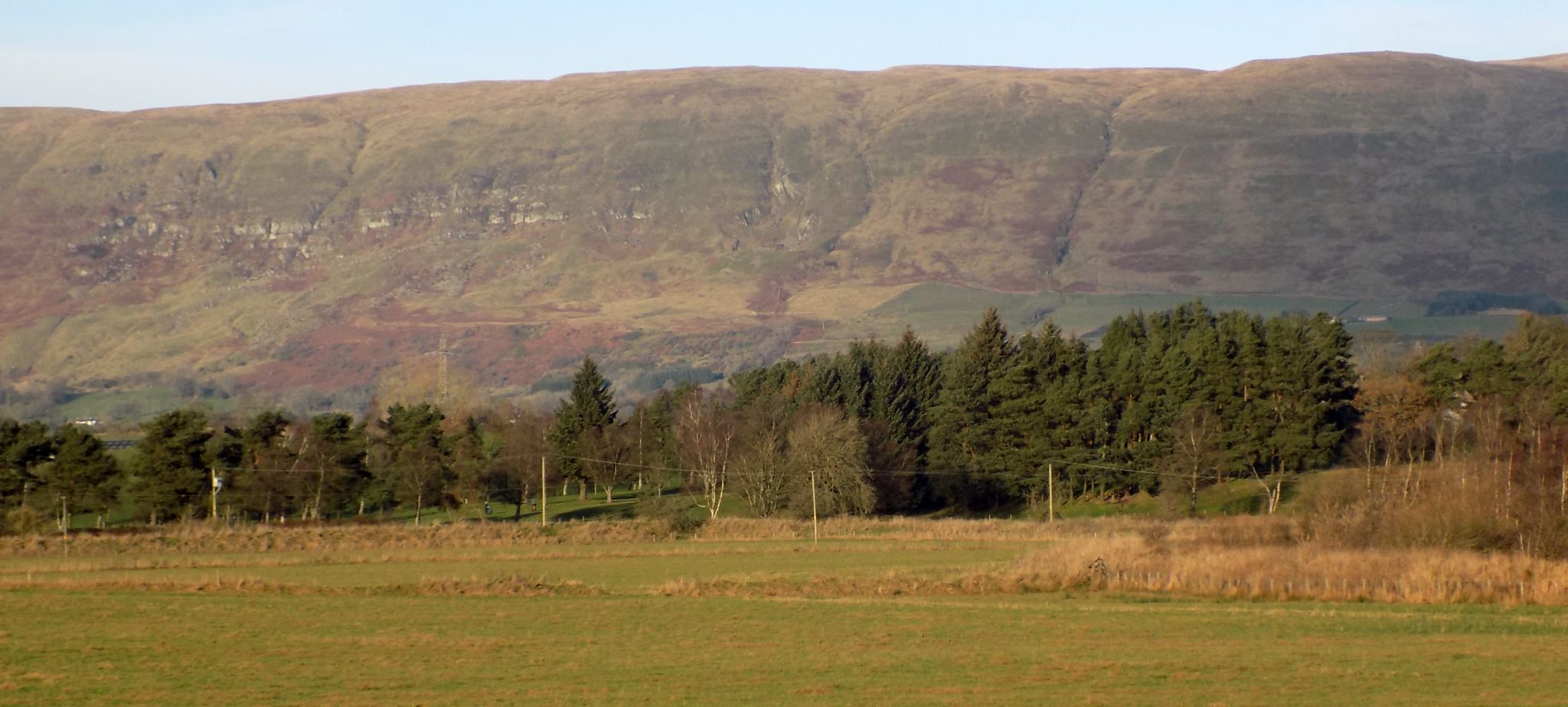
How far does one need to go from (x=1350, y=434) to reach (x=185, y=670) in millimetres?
77313

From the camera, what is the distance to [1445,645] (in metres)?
31.8

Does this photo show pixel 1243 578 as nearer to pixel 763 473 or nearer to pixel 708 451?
pixel 763 473

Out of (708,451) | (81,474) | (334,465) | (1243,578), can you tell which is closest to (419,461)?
(334,465)

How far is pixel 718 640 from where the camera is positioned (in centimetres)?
3322

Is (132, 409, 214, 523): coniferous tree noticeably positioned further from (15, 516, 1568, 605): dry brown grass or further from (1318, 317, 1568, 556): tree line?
(1318, 317, 1568, 556): tree line

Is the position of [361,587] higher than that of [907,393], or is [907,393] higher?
[907,393]

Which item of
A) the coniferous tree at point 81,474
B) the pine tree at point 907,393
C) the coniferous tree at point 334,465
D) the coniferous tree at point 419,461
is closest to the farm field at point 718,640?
the coniferous tree at point 81,474

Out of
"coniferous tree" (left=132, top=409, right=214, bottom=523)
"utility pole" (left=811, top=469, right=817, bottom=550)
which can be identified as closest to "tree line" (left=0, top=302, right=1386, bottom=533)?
"coniferous tree" (left=132, top=409, right=214, bottom=523)

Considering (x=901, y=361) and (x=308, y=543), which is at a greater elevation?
(x=901, y=361)

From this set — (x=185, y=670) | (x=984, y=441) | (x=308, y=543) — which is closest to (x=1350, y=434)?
(x=984, y=441)

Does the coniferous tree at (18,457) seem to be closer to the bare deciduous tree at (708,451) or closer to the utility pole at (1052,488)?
the bare deciduous tree at (708,451)

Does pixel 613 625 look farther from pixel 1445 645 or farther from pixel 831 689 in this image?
pixel 1445 645

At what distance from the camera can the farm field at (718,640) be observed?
26250mm

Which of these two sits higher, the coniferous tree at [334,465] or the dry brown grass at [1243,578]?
the coniferous tree at [334,465]
